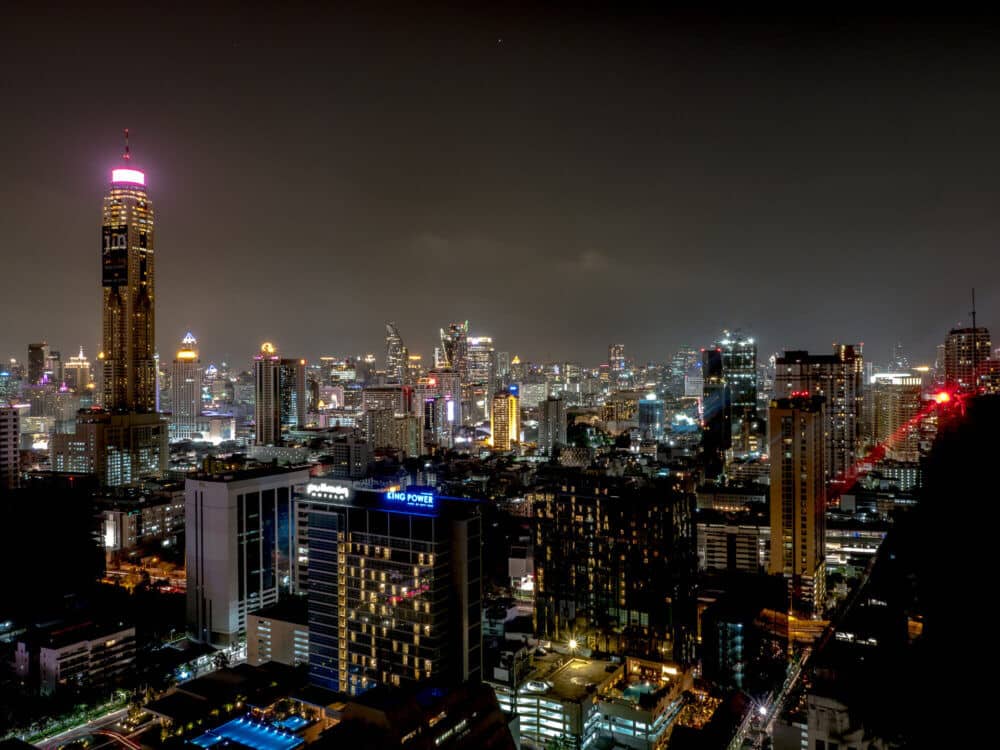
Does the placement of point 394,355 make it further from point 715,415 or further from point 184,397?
point 715,415

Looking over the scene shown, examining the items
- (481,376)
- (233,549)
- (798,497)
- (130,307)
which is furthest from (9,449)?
(481,376)

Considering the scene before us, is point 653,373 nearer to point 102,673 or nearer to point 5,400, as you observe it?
point 5,400

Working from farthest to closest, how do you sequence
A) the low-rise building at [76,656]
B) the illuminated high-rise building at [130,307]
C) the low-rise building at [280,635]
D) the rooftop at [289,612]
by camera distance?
1. the illuminated high-rise building at [130,307]
2. the rooftop at [289,612]
3. the low-rise building at [280,635]
4. the low-rise building at [76,656]

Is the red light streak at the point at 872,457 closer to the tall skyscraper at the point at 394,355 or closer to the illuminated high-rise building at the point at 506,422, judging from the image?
the illuminated high-rise building at the point at 506,422

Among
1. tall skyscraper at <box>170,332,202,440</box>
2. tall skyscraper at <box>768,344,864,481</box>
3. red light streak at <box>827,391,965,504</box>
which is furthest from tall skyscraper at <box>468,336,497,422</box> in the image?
red light streak at <box>827,391,965,504</box>

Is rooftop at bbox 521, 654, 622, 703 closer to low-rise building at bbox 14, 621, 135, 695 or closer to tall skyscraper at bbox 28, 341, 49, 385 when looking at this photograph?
low-rise building at bbox 14, 621, 135, 695

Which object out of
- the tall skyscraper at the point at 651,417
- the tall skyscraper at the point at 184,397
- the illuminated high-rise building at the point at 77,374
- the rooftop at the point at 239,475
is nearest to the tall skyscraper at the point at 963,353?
the rooftop at the point at 239,475

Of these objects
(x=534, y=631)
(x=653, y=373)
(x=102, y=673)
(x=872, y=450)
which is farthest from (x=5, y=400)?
(x=653, y=373)
